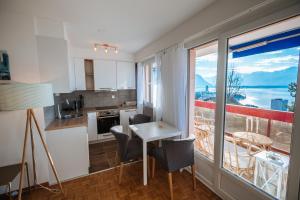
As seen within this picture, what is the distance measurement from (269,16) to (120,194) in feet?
8.62

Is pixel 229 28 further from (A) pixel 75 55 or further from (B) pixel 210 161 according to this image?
(A) pixel 75 55

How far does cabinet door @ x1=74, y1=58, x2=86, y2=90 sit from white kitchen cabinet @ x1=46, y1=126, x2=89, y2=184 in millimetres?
1701

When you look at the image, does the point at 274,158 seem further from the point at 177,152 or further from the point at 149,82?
the point at 149,82

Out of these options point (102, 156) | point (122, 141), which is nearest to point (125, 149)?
point (122, 141)

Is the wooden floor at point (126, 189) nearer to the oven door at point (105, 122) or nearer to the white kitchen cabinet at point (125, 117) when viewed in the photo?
the oven door at point (105, 122)

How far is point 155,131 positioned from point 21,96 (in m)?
1.73

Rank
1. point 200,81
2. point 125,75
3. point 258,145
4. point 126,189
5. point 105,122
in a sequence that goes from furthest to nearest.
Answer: point 125,75
point 105,122
point 200,81
point 126,189
point 258,145

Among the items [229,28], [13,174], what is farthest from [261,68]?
[13,174]

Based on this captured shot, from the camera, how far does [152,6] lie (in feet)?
5.67

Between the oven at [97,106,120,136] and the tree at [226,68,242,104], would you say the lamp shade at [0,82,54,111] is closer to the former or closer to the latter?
the oven at [97,106,120,136]

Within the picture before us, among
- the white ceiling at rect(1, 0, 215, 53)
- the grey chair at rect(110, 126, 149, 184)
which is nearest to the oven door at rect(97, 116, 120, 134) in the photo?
the grey chair at rect(110, 126, 149, 184)

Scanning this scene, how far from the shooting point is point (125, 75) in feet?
13.4

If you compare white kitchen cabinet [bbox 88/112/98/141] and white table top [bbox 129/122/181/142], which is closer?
white table top [bbox 129/122/181/142]

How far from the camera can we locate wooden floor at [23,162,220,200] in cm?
188
